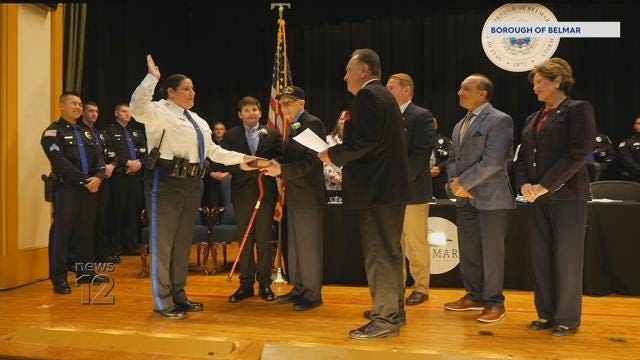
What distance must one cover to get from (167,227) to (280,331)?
1024 mm

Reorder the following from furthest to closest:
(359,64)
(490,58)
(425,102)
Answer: (425,102) < (490,58) < (359,64)

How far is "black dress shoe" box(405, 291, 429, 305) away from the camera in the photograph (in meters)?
3.95

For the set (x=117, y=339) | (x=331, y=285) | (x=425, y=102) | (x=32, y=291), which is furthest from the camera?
(x=425, y=102)

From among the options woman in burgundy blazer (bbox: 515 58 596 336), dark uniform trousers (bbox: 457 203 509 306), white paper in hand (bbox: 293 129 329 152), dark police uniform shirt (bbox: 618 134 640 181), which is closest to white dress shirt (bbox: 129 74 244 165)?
white paper in hand (bbox: 293 129 329 152)

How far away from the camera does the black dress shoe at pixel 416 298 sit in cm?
395

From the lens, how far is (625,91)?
316 inches

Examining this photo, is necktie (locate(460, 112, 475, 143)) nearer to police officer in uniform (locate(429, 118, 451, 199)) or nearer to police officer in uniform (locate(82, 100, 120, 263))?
police officer in uniform (locate(429, 118, 451, 199))

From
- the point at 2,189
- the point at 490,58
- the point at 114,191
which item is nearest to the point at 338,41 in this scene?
the point at 490,58

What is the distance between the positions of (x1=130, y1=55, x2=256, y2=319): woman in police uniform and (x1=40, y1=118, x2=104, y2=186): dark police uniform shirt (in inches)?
46.6

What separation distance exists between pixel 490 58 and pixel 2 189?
6541 millimetres

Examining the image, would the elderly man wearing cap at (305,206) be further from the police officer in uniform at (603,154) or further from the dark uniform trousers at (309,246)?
the police officer in uniform at (603,154)

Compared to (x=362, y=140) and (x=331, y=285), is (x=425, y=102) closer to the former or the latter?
(x=331, y=285)

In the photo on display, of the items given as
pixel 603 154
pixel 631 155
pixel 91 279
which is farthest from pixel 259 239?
pixel 631 155

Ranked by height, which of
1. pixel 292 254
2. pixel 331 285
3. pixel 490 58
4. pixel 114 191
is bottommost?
pixel 331 285
